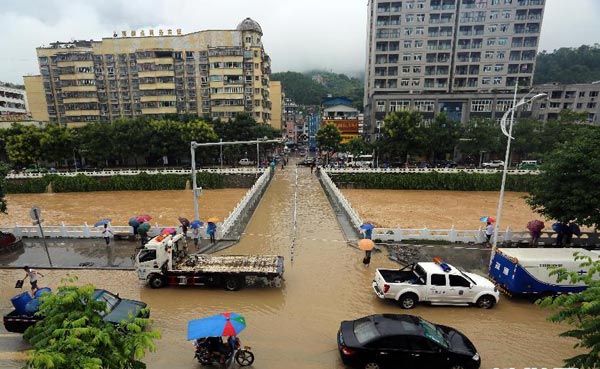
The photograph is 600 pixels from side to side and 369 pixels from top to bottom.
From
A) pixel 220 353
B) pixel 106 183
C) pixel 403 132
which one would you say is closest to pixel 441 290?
pixel 220 353

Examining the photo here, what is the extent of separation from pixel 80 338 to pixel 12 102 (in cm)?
9951

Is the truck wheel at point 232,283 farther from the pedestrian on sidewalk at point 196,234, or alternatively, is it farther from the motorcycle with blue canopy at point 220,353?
the pedestrian on sidewalk at point 196,234

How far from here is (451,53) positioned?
63188mm

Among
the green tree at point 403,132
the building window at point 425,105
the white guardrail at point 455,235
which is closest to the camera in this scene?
the white guardrail at point 455,235

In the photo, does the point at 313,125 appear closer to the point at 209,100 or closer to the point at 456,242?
the point at 209,100

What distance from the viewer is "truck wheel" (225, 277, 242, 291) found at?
1259 centimetres

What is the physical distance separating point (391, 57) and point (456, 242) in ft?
181

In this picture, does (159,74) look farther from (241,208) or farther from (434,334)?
(434,334)

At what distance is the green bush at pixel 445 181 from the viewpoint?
37.8m

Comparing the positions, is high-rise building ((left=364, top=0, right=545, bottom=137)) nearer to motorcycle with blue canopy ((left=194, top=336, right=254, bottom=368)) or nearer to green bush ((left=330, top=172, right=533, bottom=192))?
green bush ((left=330, top=172, right=533, bottom=192))

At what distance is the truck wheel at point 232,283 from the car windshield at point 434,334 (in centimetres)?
681

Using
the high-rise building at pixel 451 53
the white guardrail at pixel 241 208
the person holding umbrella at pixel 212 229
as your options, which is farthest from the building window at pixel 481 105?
the person holding umbrella at pixel 212 229

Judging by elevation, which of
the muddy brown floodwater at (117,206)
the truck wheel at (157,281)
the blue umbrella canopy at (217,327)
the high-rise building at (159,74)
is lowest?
the muddy brown floodwater at (117,206)

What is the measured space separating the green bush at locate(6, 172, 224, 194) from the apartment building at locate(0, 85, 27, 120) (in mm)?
46944
